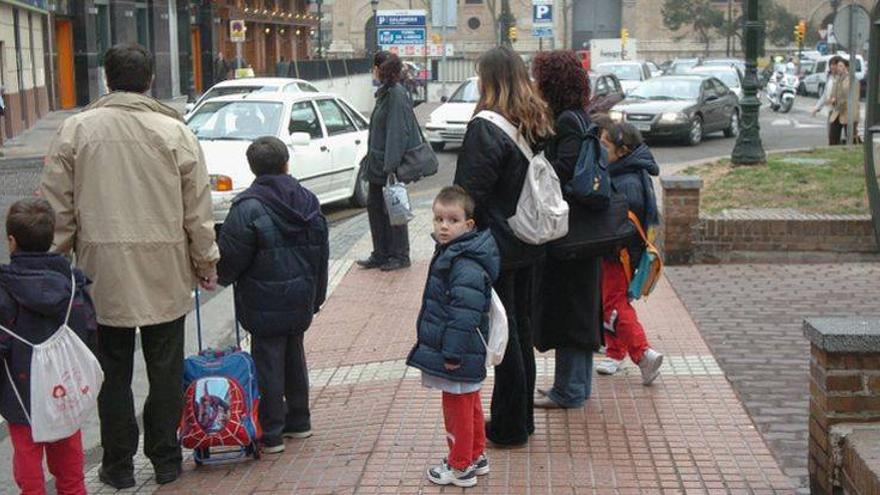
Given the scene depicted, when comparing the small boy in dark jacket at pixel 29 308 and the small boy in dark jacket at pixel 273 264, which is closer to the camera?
the small boy in dark jacket at pixel 29 308

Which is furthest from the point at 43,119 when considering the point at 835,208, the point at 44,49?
the point at 835,208

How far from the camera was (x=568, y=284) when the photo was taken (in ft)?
20.4

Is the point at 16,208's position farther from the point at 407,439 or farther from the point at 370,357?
the point at 370,357

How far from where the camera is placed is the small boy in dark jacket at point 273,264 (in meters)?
5.75

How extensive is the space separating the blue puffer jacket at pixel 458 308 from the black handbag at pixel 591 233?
84cm

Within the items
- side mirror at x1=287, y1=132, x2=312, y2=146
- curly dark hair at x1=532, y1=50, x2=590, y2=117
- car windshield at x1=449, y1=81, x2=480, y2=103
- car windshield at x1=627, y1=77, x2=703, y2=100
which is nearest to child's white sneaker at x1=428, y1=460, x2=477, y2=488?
curly dark hair at x1=532, y1=50, x2=590, y2=117

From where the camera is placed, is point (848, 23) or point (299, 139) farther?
point (848, 23)

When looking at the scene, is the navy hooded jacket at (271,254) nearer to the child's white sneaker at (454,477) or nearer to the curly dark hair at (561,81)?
the child's white sneaker at (454,477)

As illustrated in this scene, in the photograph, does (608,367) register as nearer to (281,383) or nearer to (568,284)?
(568,284)

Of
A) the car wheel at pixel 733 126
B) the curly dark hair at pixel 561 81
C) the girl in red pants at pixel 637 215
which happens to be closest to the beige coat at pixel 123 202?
the curly dark hair at pixel 561 81


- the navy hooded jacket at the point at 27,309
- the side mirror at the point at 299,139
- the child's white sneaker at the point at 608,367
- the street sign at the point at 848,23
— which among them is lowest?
the child's white sneaker at the point at 608,367

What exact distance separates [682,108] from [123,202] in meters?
20.6

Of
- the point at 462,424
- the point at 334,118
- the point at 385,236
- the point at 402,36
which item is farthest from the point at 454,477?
the point at 402,36

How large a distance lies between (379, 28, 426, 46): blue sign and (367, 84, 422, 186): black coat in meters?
20.5
